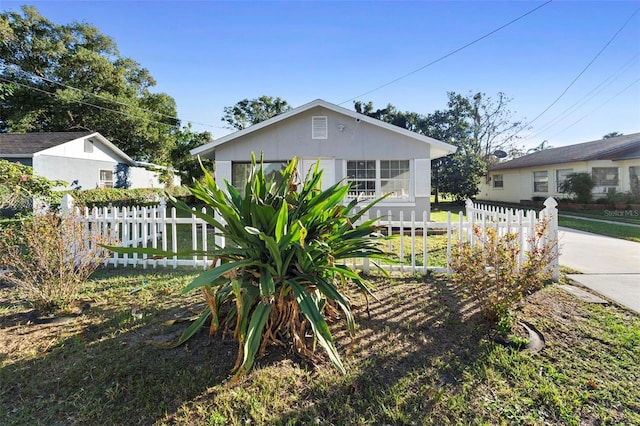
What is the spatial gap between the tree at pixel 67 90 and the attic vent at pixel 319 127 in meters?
19.5

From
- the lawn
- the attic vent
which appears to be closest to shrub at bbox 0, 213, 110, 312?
the lawn

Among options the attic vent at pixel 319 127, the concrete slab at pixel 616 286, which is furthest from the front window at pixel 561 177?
the concrete slab at pixel 616 286

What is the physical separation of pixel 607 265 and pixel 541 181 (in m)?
17.8

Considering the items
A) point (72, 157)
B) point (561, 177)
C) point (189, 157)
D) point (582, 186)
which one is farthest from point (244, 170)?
point (561, 177)

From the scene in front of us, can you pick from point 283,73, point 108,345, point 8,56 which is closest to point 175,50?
point 283,73

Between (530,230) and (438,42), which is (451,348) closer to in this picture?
(530,230)

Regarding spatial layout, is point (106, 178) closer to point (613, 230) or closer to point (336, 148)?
point (336, 148)

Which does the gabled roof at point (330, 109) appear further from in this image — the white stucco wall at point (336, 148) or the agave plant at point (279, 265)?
the agave plant at point (279, 265)

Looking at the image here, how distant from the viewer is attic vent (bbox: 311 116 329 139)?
11.5 meters

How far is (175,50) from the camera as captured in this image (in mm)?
13742

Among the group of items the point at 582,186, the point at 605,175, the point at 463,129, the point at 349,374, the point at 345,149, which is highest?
the point at 463,129

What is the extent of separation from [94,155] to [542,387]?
72.9 ft

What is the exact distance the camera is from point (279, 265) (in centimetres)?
Result: 266

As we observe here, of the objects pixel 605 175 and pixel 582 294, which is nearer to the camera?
pixel 582 294
